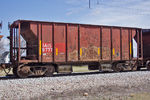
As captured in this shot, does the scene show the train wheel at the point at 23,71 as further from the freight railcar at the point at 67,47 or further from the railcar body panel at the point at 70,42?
the railcar body panel at the point at 70,42

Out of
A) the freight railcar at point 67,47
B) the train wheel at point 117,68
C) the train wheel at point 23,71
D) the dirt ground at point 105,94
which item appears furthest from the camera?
the train wheel at point 117,68

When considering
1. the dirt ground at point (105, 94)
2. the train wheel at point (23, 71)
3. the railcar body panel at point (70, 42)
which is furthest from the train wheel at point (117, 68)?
the train wheel at point (23, 71)

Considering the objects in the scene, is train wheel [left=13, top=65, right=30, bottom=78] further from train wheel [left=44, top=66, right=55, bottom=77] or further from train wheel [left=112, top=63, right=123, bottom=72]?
train wheel [left=112, top=63, right=123, bottom=72]

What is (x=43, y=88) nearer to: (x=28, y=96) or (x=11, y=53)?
(x=28, y=96)

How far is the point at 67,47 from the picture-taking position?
44.6 feet

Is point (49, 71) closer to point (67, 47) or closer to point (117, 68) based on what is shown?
point (67, 47)

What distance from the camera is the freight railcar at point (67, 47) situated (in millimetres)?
12734

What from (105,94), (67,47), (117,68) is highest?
(67,47)

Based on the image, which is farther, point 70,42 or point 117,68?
point 117,68

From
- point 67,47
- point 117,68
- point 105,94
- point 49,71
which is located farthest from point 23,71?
point 117,68

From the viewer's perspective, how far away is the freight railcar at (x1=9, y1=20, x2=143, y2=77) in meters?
12.7

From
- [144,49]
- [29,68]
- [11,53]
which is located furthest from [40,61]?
[144,49]

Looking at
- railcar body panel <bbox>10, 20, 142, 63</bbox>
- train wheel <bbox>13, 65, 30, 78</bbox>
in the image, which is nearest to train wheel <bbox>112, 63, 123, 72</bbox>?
railcar body panel <bbox>10, 20, 142, 63</bbox>

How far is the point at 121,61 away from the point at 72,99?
10133 millimetres
